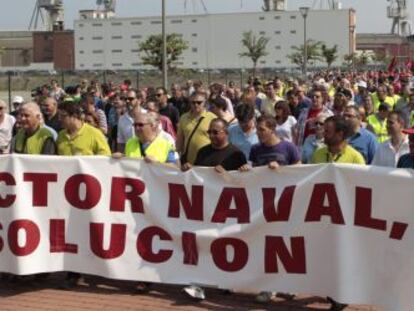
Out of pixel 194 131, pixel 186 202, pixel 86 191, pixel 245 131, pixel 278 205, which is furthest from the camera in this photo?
pixel 194 131

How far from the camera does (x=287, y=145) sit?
727cm

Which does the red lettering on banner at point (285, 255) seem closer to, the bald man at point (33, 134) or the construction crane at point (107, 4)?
the bald man at point (33, 134)

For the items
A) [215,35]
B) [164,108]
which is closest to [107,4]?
[215,35]

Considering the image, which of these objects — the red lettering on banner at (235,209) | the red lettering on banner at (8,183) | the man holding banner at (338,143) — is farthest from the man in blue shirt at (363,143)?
the red lettering on banner at (8,183)

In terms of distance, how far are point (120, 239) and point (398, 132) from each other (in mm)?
3163

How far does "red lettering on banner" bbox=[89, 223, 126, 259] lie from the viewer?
724 centimetres

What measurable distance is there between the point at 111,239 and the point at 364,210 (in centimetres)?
244

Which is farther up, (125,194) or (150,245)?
(125,194)

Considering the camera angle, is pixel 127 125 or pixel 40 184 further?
pixel 127 125

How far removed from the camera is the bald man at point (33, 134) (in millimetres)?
7723

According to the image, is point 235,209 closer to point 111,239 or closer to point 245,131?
point 111,239

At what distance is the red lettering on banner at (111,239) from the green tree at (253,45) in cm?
8327

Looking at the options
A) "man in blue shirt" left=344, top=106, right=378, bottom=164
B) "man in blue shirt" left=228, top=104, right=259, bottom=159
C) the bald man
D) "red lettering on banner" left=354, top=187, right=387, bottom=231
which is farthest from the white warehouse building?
"red lettering on banner" left=354, top=187, right=387, bottom=231

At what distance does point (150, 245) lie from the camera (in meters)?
7.18
